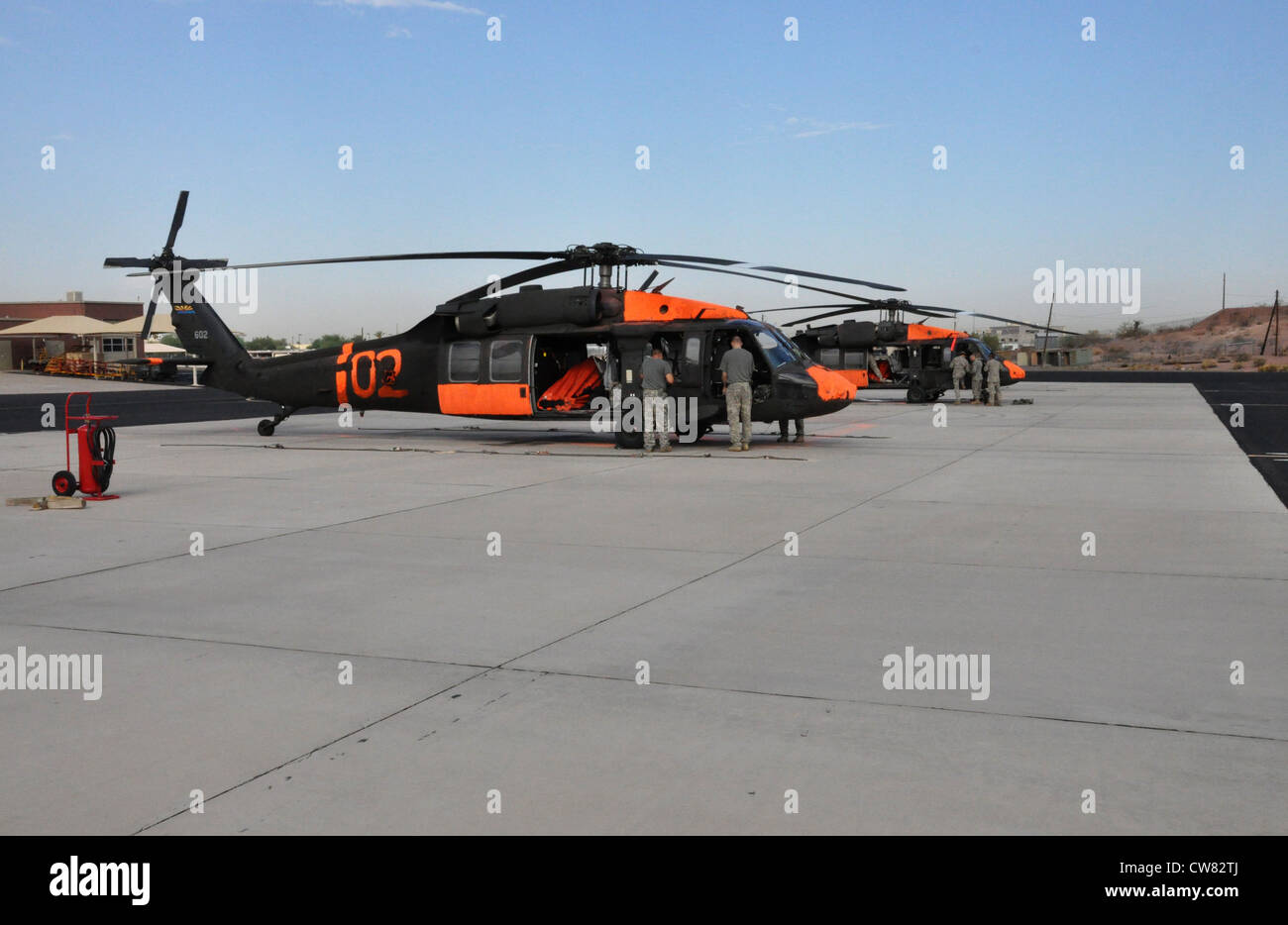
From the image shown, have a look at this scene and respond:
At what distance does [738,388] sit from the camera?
16.3 meters

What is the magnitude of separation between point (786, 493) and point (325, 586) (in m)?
5.93

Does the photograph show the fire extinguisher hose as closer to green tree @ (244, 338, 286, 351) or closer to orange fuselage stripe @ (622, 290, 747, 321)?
orange fuselage stripe @ (622, 290, 747, 321)

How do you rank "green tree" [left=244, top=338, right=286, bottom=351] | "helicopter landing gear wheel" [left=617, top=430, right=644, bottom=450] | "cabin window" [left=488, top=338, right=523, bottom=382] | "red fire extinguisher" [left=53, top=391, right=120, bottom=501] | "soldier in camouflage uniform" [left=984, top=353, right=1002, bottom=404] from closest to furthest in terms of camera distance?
"red fire extinguisher" [left=53, top=391, right=120, bottom=501]
"helicopter landing gear wheel" [left=617, top=430, right=644, bottom=450]
"cabin window" [left=488, top=338, right=523, bottom=382]
"soldier in camouflage uniform" [left=984, top=353, right=1002, bottom=404]
"green tree" [left=244, top=338, right=286, bottom=351]

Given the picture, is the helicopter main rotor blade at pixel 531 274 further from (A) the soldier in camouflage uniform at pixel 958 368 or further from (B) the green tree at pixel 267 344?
(B) the green tree at pixel 267 344

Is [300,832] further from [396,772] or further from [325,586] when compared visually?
[325,586]

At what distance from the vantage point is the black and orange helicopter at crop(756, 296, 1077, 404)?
31953mm

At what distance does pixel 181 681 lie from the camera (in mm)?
5199

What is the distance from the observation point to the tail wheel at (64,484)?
11.3 meters

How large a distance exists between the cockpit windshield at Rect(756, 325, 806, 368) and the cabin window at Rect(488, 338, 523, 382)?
386cm

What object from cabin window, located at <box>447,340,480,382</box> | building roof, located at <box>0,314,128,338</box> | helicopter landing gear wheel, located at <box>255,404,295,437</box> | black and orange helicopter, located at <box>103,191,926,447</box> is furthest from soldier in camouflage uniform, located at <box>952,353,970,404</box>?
building roof, located at <box>0,314,128,338</box>

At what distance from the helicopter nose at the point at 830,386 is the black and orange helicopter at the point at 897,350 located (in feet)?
45.5

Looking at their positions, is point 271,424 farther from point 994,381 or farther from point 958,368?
point 994,381

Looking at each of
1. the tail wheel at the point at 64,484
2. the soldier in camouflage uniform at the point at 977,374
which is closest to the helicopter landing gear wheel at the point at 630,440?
the tail wheel at the point at 64,484
